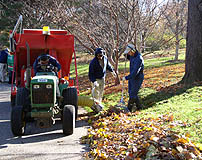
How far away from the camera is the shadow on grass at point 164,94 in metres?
8.90

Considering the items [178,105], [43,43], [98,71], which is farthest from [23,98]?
[178,105]

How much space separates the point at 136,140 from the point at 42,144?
204 centimetres

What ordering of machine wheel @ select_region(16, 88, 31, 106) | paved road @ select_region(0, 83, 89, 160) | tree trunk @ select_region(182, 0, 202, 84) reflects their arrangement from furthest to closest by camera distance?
tree trunk @ select_region(182, 0, 202, 84)
machine wheel @ select_region(16, 88, 31, 106)
paved road @ select_region(0, 83, 89, 160)

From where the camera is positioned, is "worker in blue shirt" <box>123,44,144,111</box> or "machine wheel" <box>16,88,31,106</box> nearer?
"machine wheel" <box>16,88,31,106</box>

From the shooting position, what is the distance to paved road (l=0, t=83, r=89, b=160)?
5.50 m

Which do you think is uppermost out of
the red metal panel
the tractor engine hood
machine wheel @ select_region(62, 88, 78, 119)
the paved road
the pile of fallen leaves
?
the red metal panel

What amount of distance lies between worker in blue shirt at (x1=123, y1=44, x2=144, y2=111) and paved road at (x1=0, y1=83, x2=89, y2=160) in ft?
5.00

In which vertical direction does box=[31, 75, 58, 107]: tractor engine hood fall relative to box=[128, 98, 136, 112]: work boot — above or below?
above

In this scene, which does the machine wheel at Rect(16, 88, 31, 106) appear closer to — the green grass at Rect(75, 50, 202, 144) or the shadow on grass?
the green grass at Rect(75, 50, 202, 144)

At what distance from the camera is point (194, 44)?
33.0ft

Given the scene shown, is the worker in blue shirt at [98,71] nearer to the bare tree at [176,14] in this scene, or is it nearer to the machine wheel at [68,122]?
the machine wheel at [68,122]

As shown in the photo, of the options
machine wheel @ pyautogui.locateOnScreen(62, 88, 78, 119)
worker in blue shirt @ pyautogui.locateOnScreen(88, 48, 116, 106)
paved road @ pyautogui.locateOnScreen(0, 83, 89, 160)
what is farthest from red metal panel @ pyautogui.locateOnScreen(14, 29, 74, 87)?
paved road @ pyautogui.locateOnScreen(0, 83, 89, 160)

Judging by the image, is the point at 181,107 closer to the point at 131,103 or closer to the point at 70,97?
the point at 131,103

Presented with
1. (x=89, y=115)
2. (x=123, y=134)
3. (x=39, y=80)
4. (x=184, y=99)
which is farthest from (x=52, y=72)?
(x=184, y=99)
